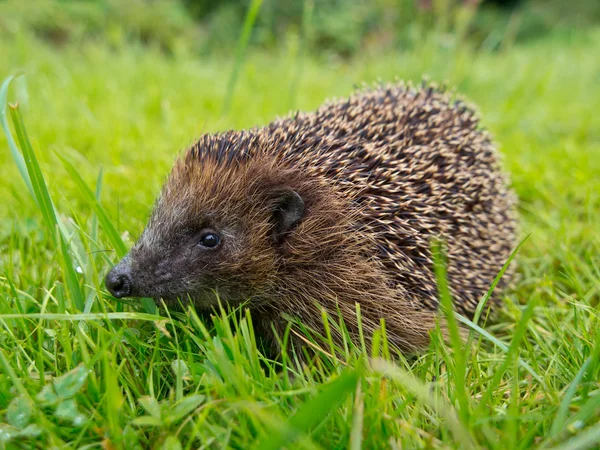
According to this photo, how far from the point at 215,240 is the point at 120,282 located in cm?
48

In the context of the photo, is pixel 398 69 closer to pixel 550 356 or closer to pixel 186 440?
pixel 550 356

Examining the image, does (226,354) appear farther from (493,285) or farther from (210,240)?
(493,285)

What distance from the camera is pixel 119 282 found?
90.2 inches

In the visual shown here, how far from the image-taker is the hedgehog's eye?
2461 millimetres

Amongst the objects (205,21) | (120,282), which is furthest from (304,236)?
(205,21)

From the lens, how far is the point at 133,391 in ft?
6.49

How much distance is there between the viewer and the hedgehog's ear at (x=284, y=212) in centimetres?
250

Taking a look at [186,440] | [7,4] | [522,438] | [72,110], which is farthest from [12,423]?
[7,4]

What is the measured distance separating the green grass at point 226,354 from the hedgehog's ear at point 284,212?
1.58 feet

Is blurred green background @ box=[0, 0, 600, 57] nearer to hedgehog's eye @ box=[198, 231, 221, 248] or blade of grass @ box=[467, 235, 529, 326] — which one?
hedgehog's eye @ box=[198, 231, 221, 248]

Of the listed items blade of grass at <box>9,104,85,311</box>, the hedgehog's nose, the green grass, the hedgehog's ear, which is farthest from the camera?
the hedgehog's ear

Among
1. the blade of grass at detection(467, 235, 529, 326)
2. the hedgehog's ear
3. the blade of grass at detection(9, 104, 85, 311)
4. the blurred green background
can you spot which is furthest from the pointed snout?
the blurred green background

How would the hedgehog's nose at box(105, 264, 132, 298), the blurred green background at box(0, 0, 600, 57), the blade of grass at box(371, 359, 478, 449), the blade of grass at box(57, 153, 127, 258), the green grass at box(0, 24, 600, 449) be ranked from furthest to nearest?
the blurred green background at box(0, 0, 600, 57), the blade of grass at box(57, 153, 127, 258), the hedgehog's nose at box(105, 264, 132, 298), the green grass at box(0, 24, 600, 449), the blade of grass at box(371, 359, 478, 449)

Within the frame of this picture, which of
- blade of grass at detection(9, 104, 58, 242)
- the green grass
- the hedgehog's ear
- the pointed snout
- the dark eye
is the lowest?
the green grass
